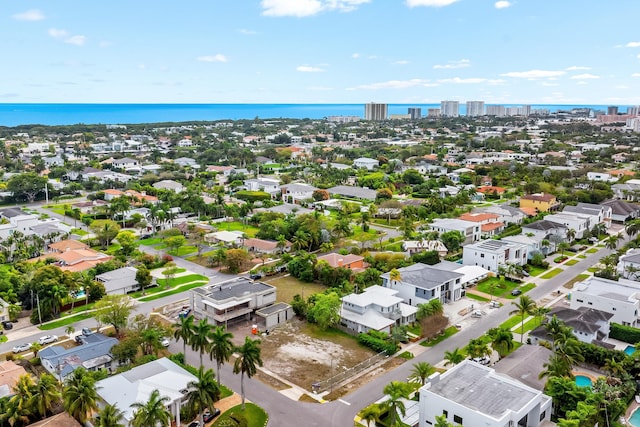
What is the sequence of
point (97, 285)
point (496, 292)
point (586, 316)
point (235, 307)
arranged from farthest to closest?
1. point (496, 292)
2. point (97, 285)
3. point (235, 307)
4. point (586, 316)

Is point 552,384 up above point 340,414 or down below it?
above

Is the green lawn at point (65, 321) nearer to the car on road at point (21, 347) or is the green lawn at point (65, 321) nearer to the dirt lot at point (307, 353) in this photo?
the car on road at point (21, 347)

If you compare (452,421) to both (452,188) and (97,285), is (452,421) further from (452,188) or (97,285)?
(452,188)

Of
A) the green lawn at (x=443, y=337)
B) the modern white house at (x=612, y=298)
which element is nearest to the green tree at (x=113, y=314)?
the green lawn at (x=443, y=337)

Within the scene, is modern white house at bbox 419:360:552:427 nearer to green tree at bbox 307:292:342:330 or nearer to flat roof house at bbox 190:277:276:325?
green tree at bbox 307:292:342:330

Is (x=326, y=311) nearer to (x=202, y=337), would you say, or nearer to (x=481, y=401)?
(x=202, y=337)

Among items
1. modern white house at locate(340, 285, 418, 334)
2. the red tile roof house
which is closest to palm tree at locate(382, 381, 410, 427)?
modern white house at locate(340, 285, 418, 334)

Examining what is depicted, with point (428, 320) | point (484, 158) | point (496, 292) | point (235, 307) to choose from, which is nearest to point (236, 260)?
point (235, 307)
